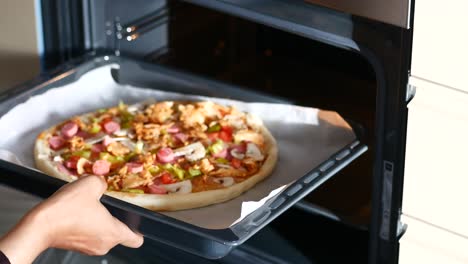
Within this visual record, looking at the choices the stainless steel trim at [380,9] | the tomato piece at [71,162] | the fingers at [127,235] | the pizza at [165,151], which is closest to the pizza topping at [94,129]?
the pizza at [165,151]

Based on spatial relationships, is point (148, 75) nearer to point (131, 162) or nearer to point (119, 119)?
point (119, 119)

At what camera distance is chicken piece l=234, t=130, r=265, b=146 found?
187 cm

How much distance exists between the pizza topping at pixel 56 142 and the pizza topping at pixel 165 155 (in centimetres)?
18

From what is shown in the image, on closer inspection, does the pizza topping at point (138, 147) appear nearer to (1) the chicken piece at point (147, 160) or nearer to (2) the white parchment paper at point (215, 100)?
(1) the chicken piece at point (147, 160)

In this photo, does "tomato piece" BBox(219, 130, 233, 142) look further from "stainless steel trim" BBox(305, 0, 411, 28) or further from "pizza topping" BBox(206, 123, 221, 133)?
"stainless steel trim" BBox(305, 0, 411, 28)

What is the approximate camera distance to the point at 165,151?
1814mm

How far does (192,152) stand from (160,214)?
0.28m

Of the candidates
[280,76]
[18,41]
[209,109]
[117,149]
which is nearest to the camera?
[117,149]

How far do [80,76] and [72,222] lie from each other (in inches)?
23.5

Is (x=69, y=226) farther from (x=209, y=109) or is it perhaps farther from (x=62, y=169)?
(x=209, y=109)

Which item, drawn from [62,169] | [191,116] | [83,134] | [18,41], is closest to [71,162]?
[62,169]

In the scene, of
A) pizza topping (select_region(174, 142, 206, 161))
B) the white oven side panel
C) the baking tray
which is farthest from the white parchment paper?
the white oven side panel

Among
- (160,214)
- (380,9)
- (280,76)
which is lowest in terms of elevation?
(280,76)

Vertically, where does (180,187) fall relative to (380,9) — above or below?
below
